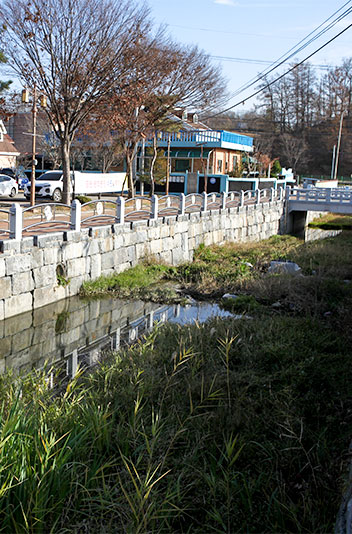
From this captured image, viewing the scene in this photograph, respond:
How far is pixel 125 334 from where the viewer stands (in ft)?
37.7

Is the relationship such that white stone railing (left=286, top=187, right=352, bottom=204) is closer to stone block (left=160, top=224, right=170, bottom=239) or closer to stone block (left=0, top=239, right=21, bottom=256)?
stone block (left=160, top=224, right=170, bottom=239)

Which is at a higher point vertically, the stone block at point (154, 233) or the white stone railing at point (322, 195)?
the white stone railing at point (322, 195)

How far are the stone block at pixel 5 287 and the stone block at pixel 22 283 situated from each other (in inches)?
5.5

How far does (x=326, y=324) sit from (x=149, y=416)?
523cm

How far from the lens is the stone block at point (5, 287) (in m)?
11.6

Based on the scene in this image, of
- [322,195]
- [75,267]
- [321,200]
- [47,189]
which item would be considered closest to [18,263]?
[75,267]

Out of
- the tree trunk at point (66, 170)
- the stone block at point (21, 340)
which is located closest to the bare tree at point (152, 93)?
the tree trunk at point (66, 170)

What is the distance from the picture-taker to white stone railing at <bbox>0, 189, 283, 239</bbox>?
39.9 feet

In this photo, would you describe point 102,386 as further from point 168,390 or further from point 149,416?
point 149,416

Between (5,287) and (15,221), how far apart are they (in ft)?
4.48

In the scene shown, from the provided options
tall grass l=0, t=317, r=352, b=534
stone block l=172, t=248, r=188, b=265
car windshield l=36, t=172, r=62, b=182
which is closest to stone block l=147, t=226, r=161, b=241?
stone block l=172, t=248, r=188, b=265

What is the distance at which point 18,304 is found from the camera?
12.2 m

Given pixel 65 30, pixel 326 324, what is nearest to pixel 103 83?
pixel 65 30

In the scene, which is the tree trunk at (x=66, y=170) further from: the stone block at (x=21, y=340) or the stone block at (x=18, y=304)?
the stone block at (x=21, y=340)
